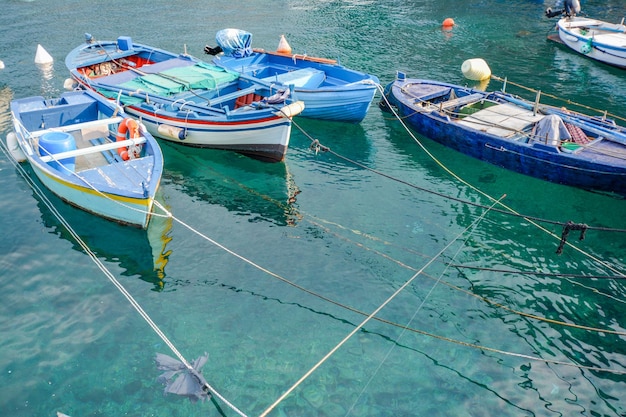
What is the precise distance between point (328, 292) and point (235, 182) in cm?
710

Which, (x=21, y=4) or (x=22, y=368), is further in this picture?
(x=21, y=4)

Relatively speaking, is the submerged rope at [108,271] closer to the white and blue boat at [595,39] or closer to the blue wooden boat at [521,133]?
the blue wooden boat at [521,133]

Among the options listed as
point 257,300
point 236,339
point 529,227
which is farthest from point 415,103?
point 236,339

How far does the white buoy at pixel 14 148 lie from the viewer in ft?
62.9

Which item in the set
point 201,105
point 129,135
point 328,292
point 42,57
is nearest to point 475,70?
point 201,105

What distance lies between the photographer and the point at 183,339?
13.0 metres

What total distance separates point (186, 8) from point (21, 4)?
13.7 metres

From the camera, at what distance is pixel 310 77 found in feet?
80.1

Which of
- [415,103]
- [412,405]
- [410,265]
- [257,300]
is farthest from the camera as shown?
[415,103]

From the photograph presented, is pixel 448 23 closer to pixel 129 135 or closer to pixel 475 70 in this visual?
pixel 475 70

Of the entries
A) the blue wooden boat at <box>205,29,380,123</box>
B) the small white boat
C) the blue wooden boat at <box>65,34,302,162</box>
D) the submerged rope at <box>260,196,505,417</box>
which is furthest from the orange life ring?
the small white boat

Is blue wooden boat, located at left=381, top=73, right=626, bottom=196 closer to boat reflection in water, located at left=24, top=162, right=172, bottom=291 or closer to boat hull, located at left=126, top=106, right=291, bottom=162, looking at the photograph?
boat hull, located at left=126, top=106, right=291, bottom=162

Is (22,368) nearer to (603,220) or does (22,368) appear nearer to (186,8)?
(603,220)

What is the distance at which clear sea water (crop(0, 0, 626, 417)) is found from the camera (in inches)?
467
